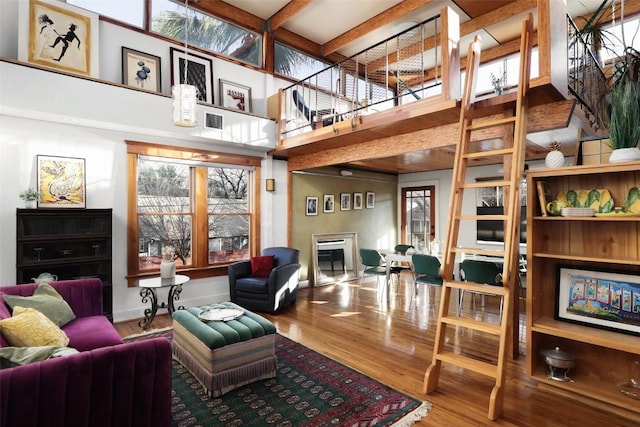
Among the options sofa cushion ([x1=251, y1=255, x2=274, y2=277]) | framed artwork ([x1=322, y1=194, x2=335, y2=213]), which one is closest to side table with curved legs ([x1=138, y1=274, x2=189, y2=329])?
sofa cushion ([x1=251, y1=255, x2=274, y2=277])

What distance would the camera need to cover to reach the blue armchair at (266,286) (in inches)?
186

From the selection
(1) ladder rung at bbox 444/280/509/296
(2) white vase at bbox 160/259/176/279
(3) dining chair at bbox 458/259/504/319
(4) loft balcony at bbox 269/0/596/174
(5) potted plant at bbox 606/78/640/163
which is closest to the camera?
(5) potted plant at bbox 606/78/640/163

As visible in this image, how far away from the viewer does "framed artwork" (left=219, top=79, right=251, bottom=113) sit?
→ 542 cm

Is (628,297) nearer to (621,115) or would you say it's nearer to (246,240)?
(621,115)

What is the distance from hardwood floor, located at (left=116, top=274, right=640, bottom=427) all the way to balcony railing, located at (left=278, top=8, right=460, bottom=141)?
8.65 feet

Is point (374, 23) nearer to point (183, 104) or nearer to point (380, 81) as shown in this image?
point (380, 81)

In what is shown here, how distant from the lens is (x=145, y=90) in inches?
170

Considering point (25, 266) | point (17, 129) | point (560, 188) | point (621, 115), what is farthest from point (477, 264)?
point (17, 129)

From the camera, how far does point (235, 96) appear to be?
5559 mm

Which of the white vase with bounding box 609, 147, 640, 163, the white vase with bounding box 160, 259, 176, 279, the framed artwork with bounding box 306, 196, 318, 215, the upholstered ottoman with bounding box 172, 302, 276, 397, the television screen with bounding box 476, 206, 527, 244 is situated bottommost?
the upholstered ottoman with bounding box 172, 302, 276, 397

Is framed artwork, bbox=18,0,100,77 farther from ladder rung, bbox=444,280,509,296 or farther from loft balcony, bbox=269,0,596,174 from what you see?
ladder rung, bbox=444,280,509,296

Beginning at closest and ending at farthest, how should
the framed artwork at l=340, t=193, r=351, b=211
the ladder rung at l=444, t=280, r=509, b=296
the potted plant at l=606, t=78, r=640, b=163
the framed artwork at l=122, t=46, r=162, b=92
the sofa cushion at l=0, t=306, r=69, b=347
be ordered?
the sofa cushion at l=0, t=306, r=69, b=347 → the potted plant at l=606, t=78, r=640, b=163 → the ladder rung at l=444, t=280, r=509, b=296 → the framed artwork at l=122, t=46, r=162, b=92 → the framed artwork at l=340, t=193, r=351, b=211

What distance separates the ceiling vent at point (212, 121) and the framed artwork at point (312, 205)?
7.60ft

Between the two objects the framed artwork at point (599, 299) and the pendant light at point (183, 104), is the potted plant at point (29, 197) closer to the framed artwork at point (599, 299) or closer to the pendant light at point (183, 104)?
the pendant light at point (183, 104)
